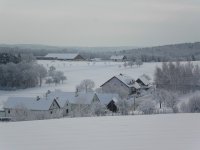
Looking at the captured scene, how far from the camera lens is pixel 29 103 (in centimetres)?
747

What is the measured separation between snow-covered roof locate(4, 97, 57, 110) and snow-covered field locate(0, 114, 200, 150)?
194 inches

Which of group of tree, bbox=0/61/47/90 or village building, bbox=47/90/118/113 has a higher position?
group of tree, bbox=0/61/47/90

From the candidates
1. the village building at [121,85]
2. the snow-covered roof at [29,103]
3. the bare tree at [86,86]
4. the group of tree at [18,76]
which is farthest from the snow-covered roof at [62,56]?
the snow-covered roof at [29,103]

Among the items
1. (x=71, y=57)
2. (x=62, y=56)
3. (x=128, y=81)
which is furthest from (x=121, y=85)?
(x=62, y=56)

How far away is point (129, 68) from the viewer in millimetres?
15234

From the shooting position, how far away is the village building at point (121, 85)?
414 inches

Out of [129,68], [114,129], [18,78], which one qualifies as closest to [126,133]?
[114,129]

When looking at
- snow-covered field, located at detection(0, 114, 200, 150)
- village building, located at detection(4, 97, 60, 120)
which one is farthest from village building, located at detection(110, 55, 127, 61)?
snow-covered field, located at detection(0, 114, 200, 150)

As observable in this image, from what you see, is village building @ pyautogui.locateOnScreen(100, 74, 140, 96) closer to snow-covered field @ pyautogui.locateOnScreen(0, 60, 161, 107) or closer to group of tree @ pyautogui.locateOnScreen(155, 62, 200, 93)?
snow-covered field @ pyautogui.locateOnScreen(0, 60, 161, 107)

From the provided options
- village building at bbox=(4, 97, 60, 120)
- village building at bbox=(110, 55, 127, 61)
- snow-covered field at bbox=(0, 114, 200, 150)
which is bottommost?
village building at bbox=(4, 97, 60, 120)

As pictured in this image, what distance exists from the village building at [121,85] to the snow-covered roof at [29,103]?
3.25m

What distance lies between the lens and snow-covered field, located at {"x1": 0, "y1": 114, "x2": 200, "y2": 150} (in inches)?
59.2

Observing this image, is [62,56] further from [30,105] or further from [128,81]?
[30,105]

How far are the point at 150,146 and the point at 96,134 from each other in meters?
0.40
